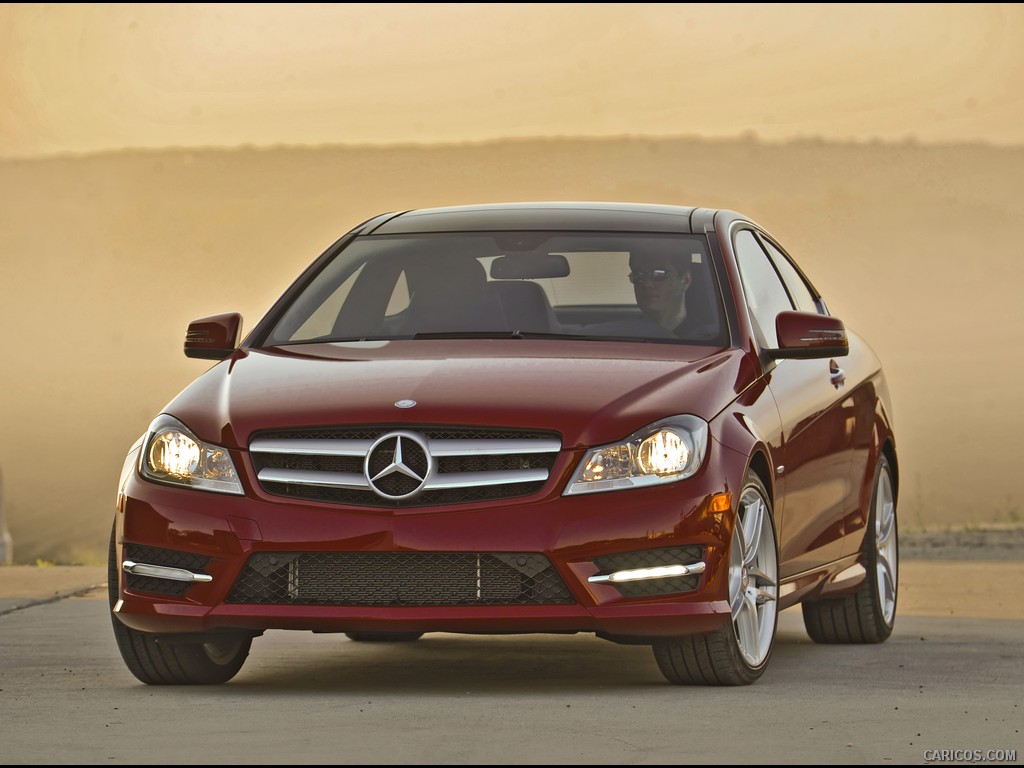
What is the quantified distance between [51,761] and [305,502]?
5.51 ft

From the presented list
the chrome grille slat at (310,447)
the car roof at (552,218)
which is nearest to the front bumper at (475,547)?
the chrome grille slat at (310,447)

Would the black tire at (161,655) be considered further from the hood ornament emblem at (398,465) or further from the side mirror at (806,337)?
the side mirror at (806,337)

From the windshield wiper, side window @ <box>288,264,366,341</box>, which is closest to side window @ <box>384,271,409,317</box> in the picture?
side window @ <box>288,264,366,341</box>

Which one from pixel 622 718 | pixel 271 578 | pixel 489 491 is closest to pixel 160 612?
pixel 271 578

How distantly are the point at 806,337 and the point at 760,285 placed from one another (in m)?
0.83

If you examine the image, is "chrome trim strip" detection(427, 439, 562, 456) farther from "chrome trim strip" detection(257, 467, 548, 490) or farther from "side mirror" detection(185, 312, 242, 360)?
"side mirror" detection(185, 312, 242, 360)

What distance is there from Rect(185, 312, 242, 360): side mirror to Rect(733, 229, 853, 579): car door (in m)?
1.99

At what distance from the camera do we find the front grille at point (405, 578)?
7594 millimetres

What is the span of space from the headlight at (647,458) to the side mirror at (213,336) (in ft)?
6.40

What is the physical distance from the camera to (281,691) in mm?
8070

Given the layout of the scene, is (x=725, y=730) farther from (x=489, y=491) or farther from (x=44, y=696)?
(x=44, y=696)

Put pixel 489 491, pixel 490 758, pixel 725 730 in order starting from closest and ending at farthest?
pixel 490 758
pixel 725 730
pixel 489 491

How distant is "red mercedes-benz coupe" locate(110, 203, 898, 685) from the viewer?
7609mm

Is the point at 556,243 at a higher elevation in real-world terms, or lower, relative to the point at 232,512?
higher
